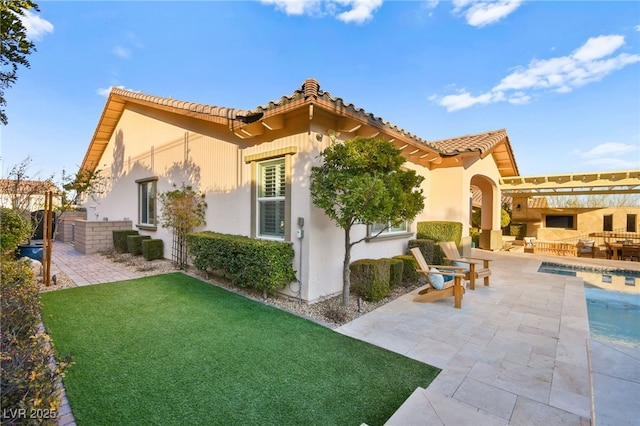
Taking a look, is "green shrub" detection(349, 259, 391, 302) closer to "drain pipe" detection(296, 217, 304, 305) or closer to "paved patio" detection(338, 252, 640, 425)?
"paved patio" detection(338, 252, 640, 425)

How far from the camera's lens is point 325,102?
5391 millimetres

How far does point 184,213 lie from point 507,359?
8.89 metres

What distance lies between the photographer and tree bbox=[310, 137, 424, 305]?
16.5 ft

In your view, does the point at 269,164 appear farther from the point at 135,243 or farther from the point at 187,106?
the point at 135,243

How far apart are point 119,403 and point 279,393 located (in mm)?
1619

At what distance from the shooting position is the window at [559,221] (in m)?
22.5

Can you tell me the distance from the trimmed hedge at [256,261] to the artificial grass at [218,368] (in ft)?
2.05

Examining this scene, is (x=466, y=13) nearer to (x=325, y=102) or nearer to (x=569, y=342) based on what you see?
(x=325, y=102)

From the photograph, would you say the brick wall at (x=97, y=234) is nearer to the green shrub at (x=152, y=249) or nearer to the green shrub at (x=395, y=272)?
the green shrub at (x=152, y=249)

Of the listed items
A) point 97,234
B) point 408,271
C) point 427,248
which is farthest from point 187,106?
point 427,248

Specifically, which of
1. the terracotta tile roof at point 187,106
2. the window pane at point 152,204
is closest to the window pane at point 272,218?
the terracotta tile roof at point 187,106

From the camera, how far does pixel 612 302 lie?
284 inches

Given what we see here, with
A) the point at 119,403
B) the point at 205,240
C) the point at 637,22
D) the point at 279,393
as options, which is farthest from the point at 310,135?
the point at 637,22

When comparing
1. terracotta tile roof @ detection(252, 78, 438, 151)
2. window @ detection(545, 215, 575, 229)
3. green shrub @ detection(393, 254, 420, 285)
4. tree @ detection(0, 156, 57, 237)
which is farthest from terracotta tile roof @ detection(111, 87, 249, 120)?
window @ detection(545, 215, 575, 229)
